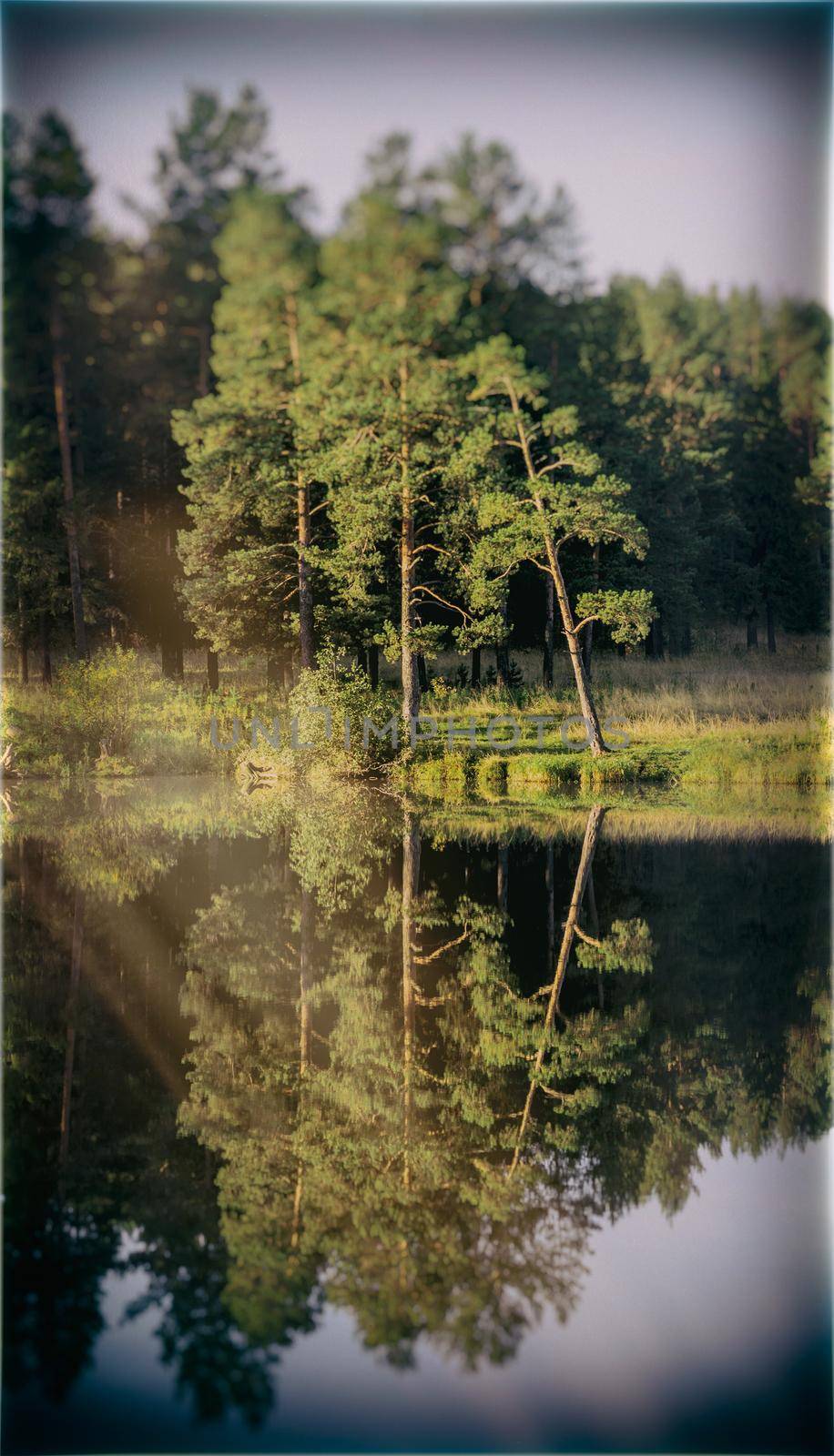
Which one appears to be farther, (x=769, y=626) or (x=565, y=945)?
(x=769, y=626)

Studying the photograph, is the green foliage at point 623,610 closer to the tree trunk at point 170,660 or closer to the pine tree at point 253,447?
the pine tree at point 253,447

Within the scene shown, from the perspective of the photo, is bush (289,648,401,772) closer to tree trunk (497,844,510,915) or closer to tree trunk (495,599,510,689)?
tree trunk (497,844,510,915)

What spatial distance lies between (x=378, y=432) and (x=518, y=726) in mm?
5540

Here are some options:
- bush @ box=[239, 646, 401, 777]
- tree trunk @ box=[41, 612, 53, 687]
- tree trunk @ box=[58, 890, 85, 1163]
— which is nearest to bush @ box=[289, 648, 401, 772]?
bush @ box=[239, 646, 401, 777]

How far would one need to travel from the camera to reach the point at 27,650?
9422 mm

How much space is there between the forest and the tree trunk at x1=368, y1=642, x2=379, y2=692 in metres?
0.04

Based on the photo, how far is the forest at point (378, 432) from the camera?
21.2ft

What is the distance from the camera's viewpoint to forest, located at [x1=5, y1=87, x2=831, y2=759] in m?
6.48

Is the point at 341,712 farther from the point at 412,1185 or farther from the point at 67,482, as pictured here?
the point at 412,1185

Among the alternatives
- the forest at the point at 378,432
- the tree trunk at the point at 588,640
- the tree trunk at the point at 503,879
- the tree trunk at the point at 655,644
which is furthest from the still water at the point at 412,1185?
the tree trunk at the point at 655,644

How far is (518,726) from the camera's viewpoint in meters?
14.0

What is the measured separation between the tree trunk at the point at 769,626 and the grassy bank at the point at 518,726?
21cm

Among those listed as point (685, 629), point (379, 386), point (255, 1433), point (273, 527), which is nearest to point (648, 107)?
point (379, 386)

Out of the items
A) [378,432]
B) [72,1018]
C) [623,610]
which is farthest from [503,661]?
[72,1018]
